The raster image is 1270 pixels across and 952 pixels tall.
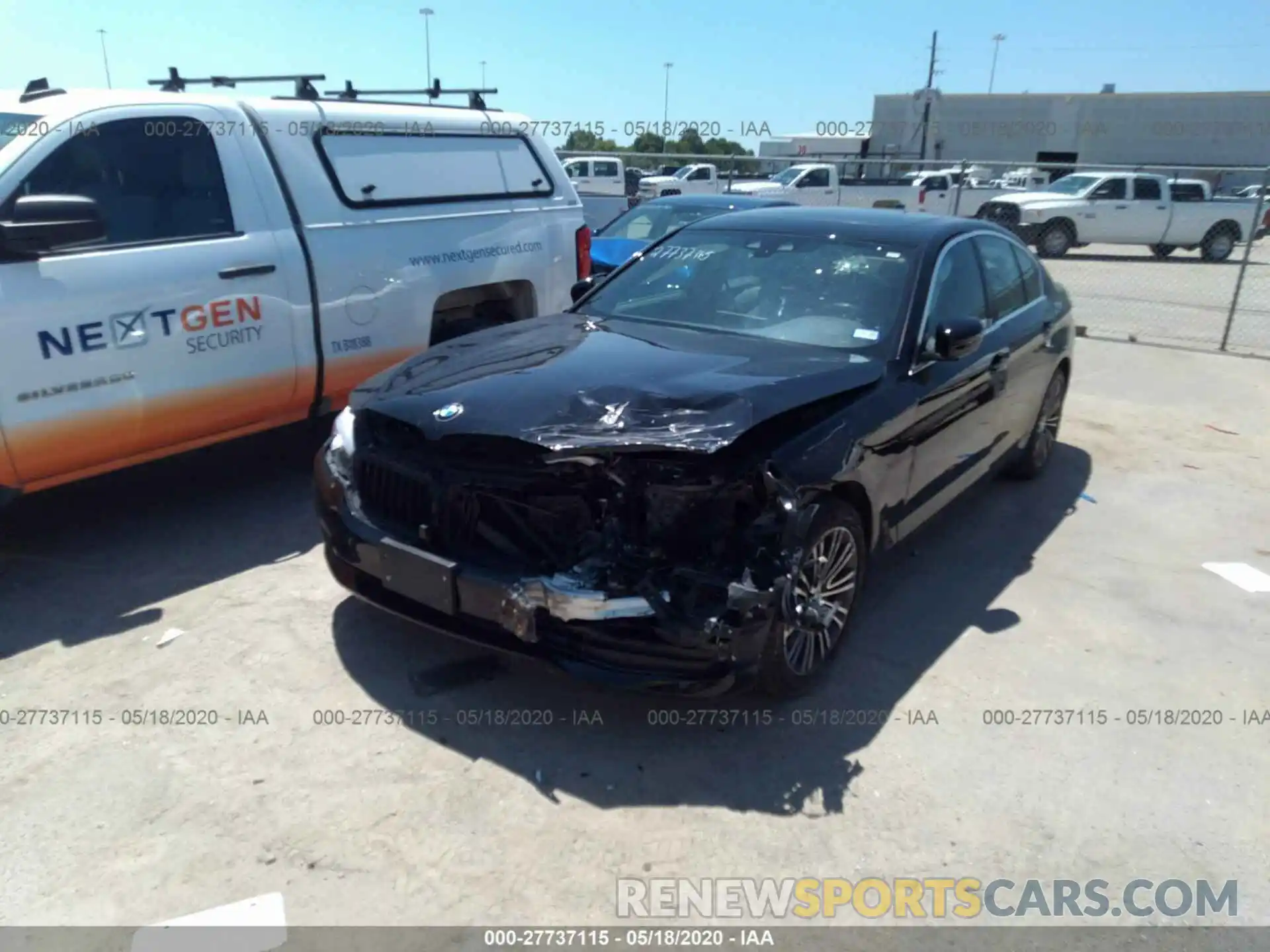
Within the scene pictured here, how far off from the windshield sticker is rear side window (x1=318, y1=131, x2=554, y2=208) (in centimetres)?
161

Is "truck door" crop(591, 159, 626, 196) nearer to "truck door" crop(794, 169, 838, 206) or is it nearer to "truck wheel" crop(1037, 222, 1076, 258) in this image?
"truck door" crop(794, 169, 838, 206)

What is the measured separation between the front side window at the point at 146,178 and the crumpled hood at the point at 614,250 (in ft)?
17.2

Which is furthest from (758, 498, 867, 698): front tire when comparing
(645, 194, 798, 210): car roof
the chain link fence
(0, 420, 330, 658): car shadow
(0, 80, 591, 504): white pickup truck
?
the chain link fence

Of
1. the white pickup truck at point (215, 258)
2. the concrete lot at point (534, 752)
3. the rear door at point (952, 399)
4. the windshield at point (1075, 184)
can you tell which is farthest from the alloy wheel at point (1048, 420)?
the windshield at point (1075, 184)

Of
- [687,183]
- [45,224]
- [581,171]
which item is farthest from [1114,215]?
[45,224]

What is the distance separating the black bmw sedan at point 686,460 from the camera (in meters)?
3.06

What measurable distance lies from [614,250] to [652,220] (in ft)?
2.82

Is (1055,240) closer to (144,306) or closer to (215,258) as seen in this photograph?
(215,258)

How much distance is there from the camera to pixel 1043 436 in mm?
6117

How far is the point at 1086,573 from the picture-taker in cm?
484

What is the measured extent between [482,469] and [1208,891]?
2.64 m

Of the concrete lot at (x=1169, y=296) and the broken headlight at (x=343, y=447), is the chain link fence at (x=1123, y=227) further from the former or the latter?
the broken headlight at (x=343, y=447)

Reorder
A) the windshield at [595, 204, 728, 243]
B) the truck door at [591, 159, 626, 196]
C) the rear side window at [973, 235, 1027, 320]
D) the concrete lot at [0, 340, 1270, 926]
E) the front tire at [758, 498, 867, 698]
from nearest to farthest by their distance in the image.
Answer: the concrete lot at [0, 340, 1270, 926] < the front tire at [758, 498, 867, 698] < the rear side window at [973, 235, 1027, 320] < the windshield at [595, 204, 728, 243] < the truck door at [591, 159, 626, 196]

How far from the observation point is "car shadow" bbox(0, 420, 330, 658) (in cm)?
400
